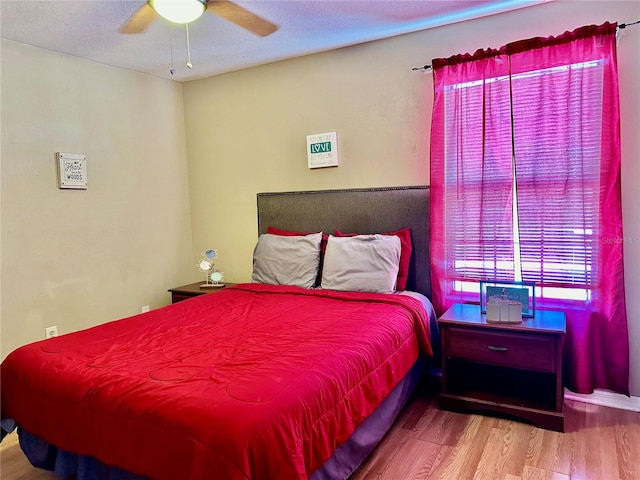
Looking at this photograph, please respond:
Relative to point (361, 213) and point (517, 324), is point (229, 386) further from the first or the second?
point (361, 213)

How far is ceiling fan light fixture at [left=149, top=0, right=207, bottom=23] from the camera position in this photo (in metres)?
2.07

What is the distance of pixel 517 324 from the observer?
2.31 m

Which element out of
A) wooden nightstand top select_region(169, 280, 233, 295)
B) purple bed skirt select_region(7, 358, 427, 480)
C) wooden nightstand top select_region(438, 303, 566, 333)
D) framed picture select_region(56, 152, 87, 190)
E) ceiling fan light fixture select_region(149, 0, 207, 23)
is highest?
ceiling fan light fixture select_region(149, 0, 207, 23)

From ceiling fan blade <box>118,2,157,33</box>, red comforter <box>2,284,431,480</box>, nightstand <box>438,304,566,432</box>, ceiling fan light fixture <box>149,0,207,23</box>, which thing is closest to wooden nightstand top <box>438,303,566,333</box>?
nightstand <box>438,304,566,432</box>

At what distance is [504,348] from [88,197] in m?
3.06

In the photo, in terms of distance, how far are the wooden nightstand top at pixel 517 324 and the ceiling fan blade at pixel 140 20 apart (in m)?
2.44

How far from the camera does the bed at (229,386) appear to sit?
134 centimetres

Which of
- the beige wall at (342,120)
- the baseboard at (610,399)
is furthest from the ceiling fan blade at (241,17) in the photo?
the baseboard at (610,399)

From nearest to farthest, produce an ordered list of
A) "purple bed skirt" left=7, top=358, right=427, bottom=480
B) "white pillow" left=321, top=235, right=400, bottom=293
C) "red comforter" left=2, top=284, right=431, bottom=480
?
"red comforter" left=2, top=284, right=431, bottom=480
"purple bed skirt" left=7, top=358, right=427, bottom=480
"white pillow" left=321, top=235, right=400, bottom=293

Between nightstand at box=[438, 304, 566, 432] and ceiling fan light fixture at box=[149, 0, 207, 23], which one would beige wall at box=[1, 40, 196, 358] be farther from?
nightstand at box=[438, 304, 566, 432]

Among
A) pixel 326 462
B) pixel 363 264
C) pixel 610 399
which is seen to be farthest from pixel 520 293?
pixel 326 462

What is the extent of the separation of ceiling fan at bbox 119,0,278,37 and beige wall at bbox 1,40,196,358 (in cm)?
77

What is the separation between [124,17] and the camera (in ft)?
8.36

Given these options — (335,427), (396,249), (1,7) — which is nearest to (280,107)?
(396,249)
